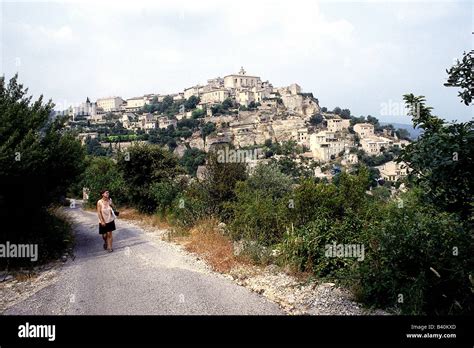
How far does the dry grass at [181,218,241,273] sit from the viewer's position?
6.48 meters

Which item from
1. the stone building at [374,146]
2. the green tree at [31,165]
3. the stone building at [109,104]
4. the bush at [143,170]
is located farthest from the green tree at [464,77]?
the stone building at [109,104]

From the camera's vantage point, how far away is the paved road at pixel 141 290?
15.2ft

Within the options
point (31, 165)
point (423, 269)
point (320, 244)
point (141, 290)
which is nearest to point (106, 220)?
point (31, 165)

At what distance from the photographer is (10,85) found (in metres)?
8.73

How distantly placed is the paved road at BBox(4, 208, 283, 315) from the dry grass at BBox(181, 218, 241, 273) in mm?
284

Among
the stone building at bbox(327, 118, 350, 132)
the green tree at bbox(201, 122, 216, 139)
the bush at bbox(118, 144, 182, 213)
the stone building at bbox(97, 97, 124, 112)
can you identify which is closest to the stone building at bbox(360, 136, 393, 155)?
the stone building at bbox(327, 118, 350, 132)

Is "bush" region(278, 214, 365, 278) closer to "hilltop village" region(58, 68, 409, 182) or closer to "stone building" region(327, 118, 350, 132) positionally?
"hilltop village" region(58, 68, 409, 182)

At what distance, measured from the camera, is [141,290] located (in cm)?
525

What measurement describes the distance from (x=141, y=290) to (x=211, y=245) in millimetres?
2447

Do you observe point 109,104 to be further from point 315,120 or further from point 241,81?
point 315,120

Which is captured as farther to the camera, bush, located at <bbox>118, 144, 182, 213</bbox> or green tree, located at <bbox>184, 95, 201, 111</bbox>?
green tree, located at <bbox>184, 95, 201, 111</bbox>

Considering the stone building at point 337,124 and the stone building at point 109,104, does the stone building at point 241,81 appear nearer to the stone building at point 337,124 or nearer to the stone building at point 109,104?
the stone building at point 337,124

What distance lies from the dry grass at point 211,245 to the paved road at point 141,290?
0.93 feet

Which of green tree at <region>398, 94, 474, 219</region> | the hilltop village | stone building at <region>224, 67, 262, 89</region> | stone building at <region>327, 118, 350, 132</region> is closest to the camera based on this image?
green tree at <region>398, 94, 474, 219</region>
